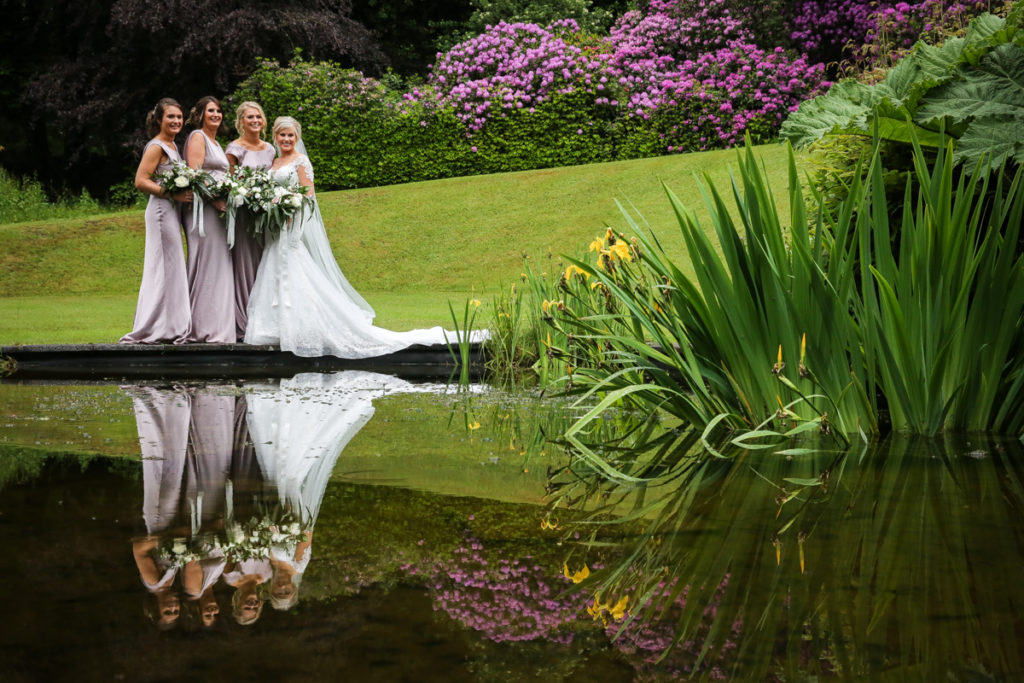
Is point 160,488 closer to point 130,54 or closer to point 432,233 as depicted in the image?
point 432,233

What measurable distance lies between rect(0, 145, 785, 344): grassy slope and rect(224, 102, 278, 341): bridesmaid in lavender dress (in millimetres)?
2595

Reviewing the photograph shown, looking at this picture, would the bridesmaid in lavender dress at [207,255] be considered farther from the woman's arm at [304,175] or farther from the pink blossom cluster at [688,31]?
the pink blossom cluster at [688,31]

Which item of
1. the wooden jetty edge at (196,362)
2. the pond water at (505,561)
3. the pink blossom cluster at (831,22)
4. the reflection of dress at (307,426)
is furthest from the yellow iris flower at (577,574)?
the pink blossom cluster at (831,22)

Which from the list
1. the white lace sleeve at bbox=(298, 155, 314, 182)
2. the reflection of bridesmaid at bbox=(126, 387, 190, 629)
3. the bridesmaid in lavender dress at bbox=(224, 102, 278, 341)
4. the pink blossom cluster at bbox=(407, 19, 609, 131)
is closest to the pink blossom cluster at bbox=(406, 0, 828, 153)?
the pink blossom cluster at bbox=(407, 19, 609, 131)

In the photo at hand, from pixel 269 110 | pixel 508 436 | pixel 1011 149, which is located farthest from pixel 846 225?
pixel 269 110

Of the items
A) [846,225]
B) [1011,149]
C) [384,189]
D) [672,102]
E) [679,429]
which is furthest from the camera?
[672,102]

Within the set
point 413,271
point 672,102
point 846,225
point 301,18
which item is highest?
point 301,18

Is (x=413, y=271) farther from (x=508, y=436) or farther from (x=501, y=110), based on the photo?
(x=508, y=436)

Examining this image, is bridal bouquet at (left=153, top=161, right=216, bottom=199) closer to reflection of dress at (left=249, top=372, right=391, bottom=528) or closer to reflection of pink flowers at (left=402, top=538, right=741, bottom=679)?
reflection of dress at (left=249, top=372, right=391, bottom=528)

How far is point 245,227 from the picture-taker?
30.6 feet

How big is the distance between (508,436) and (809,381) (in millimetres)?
1210

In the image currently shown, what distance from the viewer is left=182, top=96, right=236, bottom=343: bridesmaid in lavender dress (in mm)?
8969

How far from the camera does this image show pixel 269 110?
798 inches

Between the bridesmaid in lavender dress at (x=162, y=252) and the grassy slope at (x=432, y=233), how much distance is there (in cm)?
322
